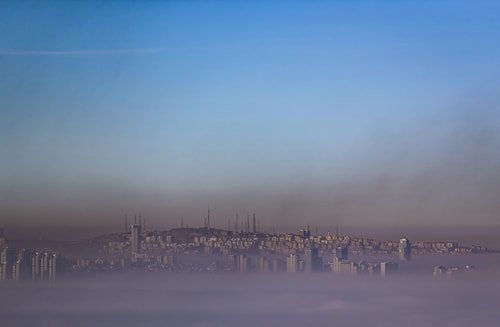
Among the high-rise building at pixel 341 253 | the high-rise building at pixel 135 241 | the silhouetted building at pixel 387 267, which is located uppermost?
the high-rise building at pixel 135 241

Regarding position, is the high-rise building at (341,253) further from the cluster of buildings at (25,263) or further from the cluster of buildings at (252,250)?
the cluster of buildings at (25,263)

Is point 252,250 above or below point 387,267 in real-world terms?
above

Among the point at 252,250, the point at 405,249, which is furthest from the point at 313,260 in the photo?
the point at 405,249

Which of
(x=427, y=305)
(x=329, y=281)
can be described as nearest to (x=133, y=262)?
(x=329, y=281)

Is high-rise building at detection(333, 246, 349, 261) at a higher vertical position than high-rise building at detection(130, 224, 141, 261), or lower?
lower

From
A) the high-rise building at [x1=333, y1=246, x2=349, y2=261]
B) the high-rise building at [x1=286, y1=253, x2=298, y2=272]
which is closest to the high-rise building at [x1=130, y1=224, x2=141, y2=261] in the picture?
the high-rise building at [x1=286, y1=253, x2=298, y2=272]

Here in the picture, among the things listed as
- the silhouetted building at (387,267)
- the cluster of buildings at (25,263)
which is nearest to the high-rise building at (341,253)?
the silhouetted building at (387,267)

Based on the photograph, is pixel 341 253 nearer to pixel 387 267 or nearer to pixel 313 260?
pixel 313 260

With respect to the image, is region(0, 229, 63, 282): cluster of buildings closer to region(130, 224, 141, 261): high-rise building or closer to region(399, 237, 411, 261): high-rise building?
region(130, 224, 141, 261): high-rise building

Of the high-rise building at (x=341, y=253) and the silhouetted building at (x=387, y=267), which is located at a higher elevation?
the high-rise building at (x=341, y=253)
